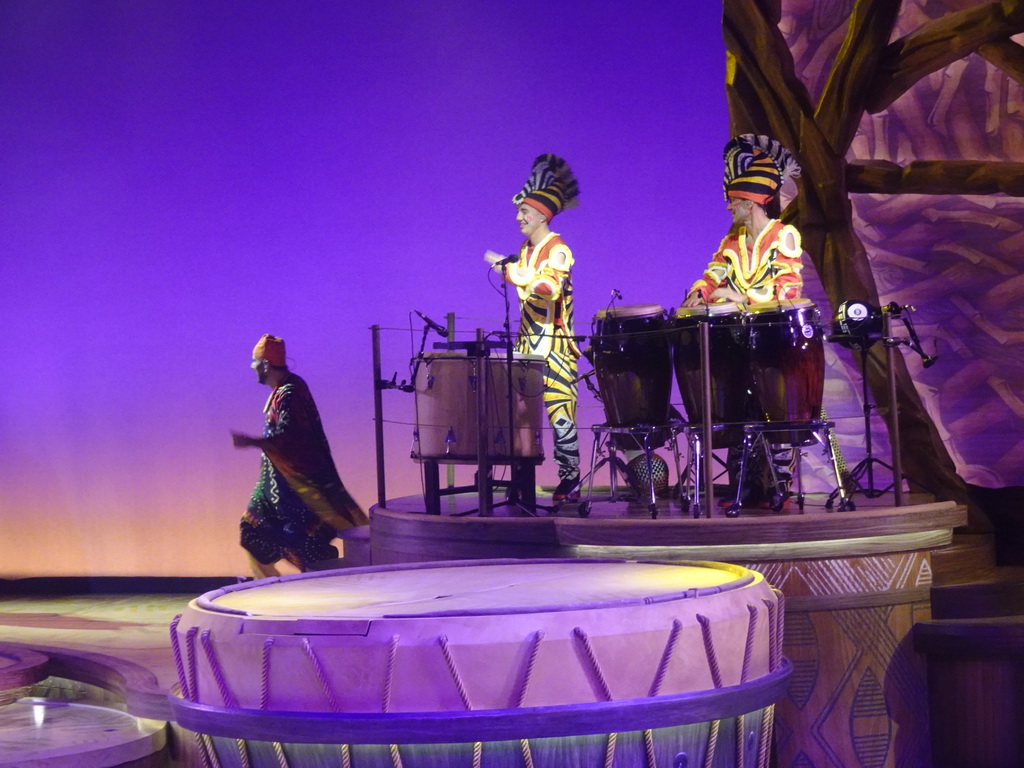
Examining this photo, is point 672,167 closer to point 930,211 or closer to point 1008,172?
point 930,211

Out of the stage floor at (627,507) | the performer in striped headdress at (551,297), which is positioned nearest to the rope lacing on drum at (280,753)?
the stage floor at (627,507)

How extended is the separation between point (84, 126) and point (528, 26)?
3058mm

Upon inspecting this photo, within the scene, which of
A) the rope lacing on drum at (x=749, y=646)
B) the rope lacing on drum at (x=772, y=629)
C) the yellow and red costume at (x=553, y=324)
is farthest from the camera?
the yellow and red costume at (x=553, y=324)

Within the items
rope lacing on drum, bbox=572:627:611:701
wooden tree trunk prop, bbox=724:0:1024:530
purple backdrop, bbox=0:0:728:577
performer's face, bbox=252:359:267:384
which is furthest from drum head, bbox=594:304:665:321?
performer's face, bbox=252:359:267:384

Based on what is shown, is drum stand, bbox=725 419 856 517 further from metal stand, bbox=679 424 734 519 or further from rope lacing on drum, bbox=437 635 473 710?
rope lacing on drum, bbox=437 635 473 710

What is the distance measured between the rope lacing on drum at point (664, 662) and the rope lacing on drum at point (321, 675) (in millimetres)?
413

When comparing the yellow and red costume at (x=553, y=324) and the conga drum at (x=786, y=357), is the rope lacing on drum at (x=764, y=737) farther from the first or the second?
the yellow and red costume at (x=553, y=324)

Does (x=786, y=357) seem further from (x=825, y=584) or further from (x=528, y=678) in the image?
(x=528, y=678)

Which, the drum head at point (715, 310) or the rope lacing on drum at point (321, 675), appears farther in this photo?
the drum head at point (715, 310)

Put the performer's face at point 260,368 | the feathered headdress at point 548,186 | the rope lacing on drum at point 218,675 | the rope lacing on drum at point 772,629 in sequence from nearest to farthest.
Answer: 1. the rope lacing on drum at point 218,675
2. the rope lacing on drum at point 772,629
3. the feathered headdress at point 548,186
4. the performer's face at point 260,368

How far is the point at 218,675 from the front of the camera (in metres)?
1.53

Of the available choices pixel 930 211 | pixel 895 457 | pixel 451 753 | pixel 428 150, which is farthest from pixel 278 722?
pixel 428 150

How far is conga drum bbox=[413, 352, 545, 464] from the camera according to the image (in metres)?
4.47

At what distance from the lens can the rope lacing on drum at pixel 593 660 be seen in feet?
4.74
